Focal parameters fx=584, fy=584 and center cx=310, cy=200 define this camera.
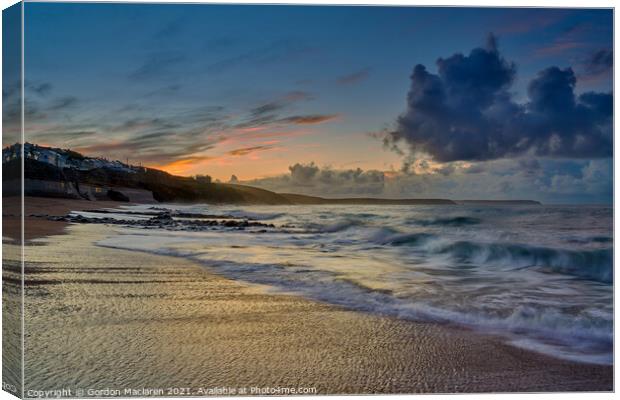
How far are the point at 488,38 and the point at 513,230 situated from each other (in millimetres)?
1380

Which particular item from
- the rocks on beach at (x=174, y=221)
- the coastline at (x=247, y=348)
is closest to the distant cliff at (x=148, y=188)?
the rocks on beach at (x=174, y=221)

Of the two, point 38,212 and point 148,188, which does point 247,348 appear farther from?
point 38,212

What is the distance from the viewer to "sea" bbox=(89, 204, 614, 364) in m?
3.96

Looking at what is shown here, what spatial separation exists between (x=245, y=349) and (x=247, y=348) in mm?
14

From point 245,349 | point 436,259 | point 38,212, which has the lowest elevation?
point 245,349

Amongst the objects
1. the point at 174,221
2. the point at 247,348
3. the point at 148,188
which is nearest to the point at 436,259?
the point at 247,348

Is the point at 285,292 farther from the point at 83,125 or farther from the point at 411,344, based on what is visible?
the point at 83,125

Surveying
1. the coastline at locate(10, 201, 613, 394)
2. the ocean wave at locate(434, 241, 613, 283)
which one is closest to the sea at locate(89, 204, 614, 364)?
the ocean wave at locate(434, 241, 613, 283)

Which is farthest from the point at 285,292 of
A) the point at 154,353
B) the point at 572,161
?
the point at 572,161

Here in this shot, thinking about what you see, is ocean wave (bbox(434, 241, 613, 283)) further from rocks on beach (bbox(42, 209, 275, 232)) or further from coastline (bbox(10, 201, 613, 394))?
rocks on beach (bbox(42, 209, 275, 232))

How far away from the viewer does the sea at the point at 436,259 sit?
3.96 meters

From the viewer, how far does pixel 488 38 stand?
4070 mm

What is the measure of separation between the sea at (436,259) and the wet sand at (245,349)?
0.73 ft

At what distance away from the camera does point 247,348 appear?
3.69 meters
